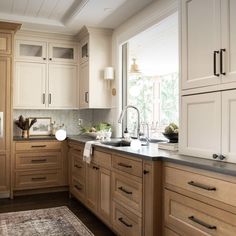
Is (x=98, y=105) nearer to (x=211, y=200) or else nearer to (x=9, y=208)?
(x=9, y=208)

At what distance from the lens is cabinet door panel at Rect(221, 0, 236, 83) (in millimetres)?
2020

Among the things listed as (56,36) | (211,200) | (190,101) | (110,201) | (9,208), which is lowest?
(9,208)

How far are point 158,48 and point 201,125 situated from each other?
3.19 m

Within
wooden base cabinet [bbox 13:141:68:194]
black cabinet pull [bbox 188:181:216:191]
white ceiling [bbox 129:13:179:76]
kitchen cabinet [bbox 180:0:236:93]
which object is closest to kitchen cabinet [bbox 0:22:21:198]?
wooden base cabinet [bbox 13:141:68:194]

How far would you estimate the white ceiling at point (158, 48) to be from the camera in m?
3.87

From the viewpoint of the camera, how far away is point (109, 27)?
4.57m

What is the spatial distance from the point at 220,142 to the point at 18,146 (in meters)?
3.21

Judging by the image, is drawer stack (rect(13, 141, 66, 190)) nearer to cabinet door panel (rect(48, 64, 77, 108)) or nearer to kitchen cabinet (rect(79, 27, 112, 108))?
cabinet door panel (rect(48, 64, 77, 108))

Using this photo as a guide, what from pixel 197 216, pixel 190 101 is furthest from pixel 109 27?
pixel 197 216

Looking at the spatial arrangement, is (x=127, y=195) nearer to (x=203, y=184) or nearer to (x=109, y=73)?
(x=203, y=184)

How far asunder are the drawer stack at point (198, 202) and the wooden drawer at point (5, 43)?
309 cm

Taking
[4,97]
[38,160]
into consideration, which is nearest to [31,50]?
[4,97]

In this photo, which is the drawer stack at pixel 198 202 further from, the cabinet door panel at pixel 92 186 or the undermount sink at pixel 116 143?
the undermount sink at pixel 116 143

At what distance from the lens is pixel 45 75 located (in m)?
4.93
